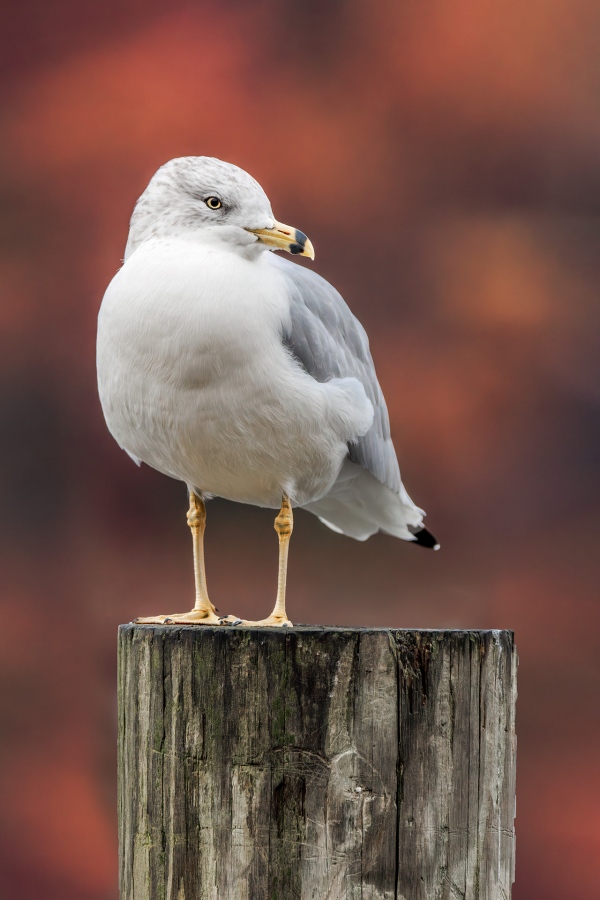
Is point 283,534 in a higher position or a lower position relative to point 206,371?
lower

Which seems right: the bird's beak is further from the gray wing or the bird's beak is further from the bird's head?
the gray wing

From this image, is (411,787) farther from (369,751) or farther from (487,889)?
(487,889)

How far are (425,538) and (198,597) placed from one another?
0.71 m

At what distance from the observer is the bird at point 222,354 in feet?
6.01

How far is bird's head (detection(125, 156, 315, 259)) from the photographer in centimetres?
190

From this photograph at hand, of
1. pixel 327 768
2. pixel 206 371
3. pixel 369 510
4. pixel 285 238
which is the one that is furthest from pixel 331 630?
pixel 369 510

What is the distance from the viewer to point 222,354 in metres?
1.82

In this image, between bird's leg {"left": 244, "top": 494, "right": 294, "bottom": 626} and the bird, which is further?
bird's leg {"left": 244, "top": 494, "right": 294, "bottom": 626}

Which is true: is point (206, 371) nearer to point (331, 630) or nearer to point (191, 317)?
point (191, 317)

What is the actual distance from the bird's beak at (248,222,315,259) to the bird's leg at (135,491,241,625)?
0.58 meters

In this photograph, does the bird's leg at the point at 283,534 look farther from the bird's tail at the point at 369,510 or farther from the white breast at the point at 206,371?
the bird's tail at the point at 369,510

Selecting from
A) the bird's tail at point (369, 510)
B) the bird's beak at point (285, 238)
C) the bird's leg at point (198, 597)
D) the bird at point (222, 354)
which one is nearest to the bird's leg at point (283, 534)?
the bird at point (222, 354)

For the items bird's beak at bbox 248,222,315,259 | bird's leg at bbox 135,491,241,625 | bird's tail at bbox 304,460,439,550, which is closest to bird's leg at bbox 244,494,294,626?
bird's leg at bbox 135,491,241,625

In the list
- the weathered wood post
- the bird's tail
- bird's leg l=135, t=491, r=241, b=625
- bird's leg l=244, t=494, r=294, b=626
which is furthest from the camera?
the bird's tail
